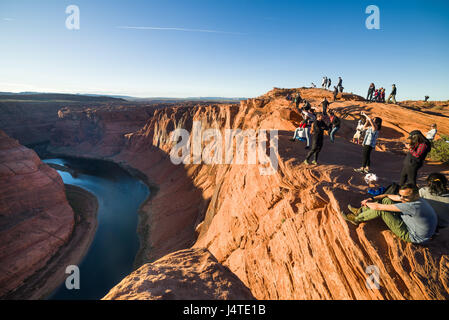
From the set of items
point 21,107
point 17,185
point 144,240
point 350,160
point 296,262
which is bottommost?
point 144,240

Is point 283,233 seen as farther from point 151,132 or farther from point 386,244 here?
point 151,132

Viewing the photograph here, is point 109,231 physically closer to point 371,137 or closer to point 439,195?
point 371,137

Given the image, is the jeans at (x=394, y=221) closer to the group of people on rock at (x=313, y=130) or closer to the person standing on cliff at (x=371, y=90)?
the group of people on rock at (x=313, y=130)

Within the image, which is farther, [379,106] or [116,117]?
[116,117]

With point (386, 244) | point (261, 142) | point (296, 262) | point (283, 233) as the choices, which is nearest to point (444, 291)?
point (386, 244)

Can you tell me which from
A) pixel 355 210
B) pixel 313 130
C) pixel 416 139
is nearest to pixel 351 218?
pixel 355 210

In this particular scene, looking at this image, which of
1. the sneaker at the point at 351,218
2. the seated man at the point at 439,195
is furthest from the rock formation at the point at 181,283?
the seated man at the point at 439,195
